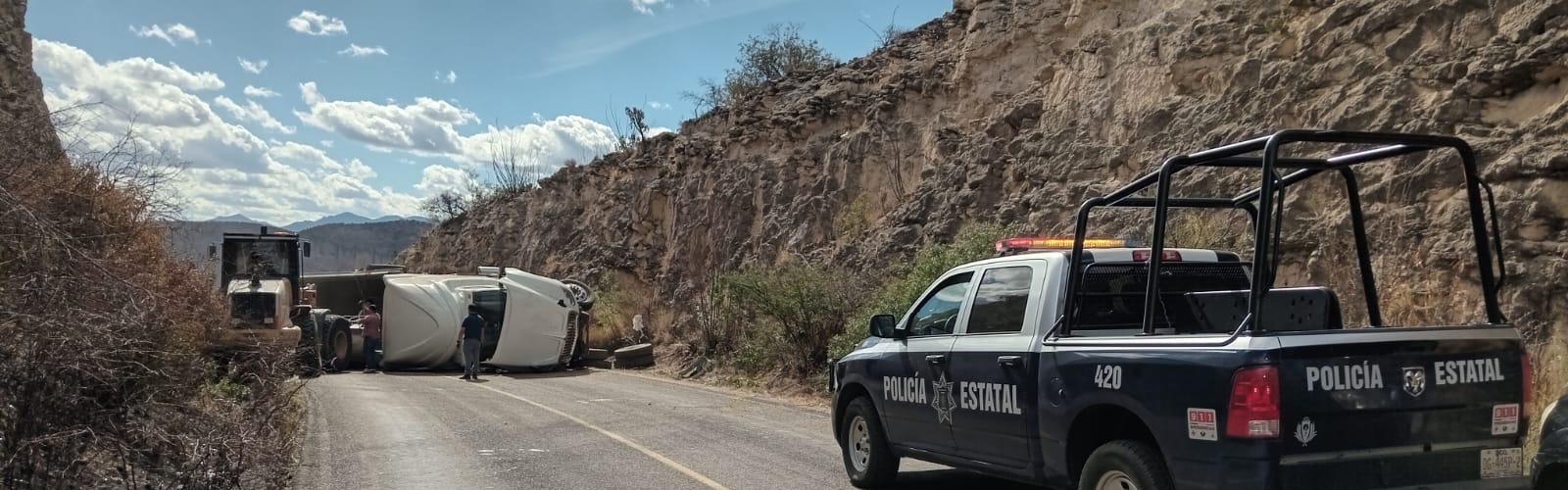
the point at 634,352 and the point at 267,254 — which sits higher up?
the point at 267,254

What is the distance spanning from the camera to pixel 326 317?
76.9 feet

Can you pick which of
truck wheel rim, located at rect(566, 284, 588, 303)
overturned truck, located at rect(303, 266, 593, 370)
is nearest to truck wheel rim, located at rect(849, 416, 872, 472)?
overturned truck, located at rect(303, 266, 593, 370)

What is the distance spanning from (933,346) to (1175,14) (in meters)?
11.9

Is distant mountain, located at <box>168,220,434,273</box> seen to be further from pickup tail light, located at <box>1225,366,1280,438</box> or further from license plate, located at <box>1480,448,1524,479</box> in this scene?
license plate, located at <box>1480,448,1524,479</box>

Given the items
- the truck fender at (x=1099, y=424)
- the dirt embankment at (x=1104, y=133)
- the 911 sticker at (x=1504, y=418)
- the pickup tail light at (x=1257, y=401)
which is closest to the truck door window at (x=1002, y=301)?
the truck fender at (x=1099, y=424)

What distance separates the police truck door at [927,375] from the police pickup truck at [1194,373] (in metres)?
0.02

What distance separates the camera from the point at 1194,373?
5141mm

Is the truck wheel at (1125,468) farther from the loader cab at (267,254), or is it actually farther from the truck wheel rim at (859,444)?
the loader cab at (267,254)

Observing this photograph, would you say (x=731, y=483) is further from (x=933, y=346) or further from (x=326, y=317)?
(x=326, y=317)

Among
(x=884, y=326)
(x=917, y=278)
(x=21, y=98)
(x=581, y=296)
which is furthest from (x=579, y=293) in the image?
(x=884, y=326)

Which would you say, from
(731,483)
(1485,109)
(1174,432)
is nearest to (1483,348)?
(1174,432)

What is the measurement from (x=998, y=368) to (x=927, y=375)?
936 millimetres

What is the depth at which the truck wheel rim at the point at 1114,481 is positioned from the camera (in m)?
5.70

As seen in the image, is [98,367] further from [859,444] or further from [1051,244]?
[1051,244]
